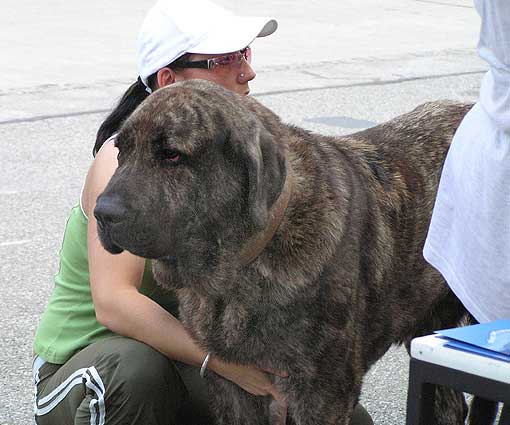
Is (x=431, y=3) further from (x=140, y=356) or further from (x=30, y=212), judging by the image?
(x=140, y=356)

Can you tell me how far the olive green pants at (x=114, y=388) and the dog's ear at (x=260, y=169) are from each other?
0.73m

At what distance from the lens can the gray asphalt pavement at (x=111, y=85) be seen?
5.55 metres

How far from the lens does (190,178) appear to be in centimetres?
294

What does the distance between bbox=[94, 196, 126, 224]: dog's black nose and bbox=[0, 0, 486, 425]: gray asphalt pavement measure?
1.87 m

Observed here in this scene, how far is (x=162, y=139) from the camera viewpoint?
291 cm

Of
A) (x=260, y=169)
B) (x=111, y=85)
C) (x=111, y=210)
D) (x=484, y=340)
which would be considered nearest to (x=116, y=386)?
(x=111, y=210)

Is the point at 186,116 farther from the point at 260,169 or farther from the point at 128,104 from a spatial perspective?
the point at 128,104

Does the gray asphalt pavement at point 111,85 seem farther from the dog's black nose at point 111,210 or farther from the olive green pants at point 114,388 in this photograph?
the dog's black nose at point 111,210

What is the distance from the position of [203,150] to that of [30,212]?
427 centimetres

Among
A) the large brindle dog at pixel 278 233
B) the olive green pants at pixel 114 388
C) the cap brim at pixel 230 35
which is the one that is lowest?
the olive green pants at pixel 114 388

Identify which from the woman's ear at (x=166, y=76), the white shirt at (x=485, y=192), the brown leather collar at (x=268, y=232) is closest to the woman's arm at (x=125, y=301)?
the woman's ear at (x=166, y=76)

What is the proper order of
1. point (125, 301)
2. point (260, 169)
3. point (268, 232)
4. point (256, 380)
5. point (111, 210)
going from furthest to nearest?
point (125, 301) → point (256, 380) → point (268, 232) → point (260, 169) → point (111, 210)

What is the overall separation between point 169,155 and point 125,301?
27.5 inches

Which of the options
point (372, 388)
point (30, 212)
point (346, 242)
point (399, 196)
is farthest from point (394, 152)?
point (30, 212)
